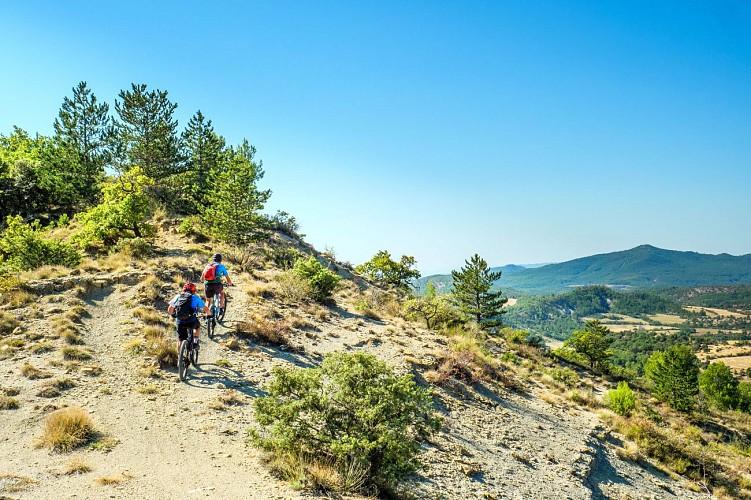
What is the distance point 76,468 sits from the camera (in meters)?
6.08

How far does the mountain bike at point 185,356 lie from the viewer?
9992 mm

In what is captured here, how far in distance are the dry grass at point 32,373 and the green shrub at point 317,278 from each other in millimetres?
12768

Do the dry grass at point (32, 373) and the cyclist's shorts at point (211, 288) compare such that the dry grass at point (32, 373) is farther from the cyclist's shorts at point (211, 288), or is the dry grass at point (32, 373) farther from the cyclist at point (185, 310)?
the cyclist's shorts at point (211, 288)

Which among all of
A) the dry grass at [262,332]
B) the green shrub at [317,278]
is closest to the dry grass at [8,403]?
the dry grass at [262,332]

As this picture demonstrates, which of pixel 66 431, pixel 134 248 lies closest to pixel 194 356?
pixel 66 431

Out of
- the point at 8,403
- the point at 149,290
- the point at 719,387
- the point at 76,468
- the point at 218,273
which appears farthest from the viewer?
the point at 719,387

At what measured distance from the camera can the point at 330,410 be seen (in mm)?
6988

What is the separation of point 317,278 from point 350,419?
14.9 metres

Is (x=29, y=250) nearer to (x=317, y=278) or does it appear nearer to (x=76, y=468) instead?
(x=317, y=278)

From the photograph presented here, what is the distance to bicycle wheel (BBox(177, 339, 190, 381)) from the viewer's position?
9.98 meters

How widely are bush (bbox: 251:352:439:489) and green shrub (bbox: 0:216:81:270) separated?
17.7m

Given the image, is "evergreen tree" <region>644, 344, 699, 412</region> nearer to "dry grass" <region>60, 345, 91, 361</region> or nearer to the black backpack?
the black backpack

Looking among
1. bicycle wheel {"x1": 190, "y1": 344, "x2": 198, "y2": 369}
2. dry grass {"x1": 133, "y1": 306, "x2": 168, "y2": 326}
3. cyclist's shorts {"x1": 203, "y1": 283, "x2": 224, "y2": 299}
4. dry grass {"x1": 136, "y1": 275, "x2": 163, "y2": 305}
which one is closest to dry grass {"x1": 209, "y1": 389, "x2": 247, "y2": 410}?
bicycle wheel {"x1": 190, "y1": 344, "x2": 198, "y2": 369}

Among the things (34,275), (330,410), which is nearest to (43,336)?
(34,275)
